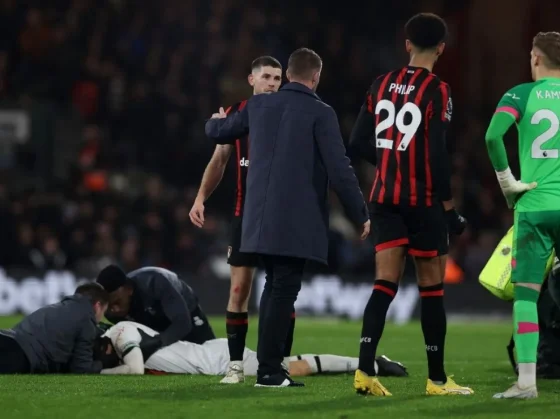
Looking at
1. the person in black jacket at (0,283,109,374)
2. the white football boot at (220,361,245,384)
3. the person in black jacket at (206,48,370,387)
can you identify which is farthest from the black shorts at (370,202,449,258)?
the person in black jacket at (0,283,109,374)

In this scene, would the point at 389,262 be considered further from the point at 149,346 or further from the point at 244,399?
the point at 149,346

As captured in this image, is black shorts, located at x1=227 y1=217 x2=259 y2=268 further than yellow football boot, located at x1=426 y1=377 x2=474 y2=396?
Yes

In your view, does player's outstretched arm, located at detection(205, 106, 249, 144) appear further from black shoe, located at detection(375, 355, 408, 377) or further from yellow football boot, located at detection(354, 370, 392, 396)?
black shoe, located at detection(375, 355, 408, 377)

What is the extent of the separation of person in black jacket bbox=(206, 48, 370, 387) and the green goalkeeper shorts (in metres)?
0.99

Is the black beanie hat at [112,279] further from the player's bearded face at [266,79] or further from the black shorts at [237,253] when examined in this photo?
the player's bearded face at [266,79]

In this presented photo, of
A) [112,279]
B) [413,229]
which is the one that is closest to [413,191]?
[413,229]

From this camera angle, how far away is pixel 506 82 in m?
22.9

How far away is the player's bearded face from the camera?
8195mm

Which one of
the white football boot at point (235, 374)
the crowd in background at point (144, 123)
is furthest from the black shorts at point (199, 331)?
the crowd in background at point (144, 123)

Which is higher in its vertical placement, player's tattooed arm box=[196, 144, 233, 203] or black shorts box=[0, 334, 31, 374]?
player's tattooed arm box=[196, 144, 233, 203]

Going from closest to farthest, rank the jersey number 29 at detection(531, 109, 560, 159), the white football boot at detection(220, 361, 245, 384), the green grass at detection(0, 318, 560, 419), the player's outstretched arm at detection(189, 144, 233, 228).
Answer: the green grass at detection(0, 318, 560, 419), the jersey number 29 at detection(531, 109, 560, 159), the white football boot at detection(220, 361, 245, 384), the player's outstretched arm at detection(189, 144, 233, 228)

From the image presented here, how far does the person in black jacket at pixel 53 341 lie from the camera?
8812mm

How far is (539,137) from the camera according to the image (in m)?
6.79

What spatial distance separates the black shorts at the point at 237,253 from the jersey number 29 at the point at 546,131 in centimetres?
219
